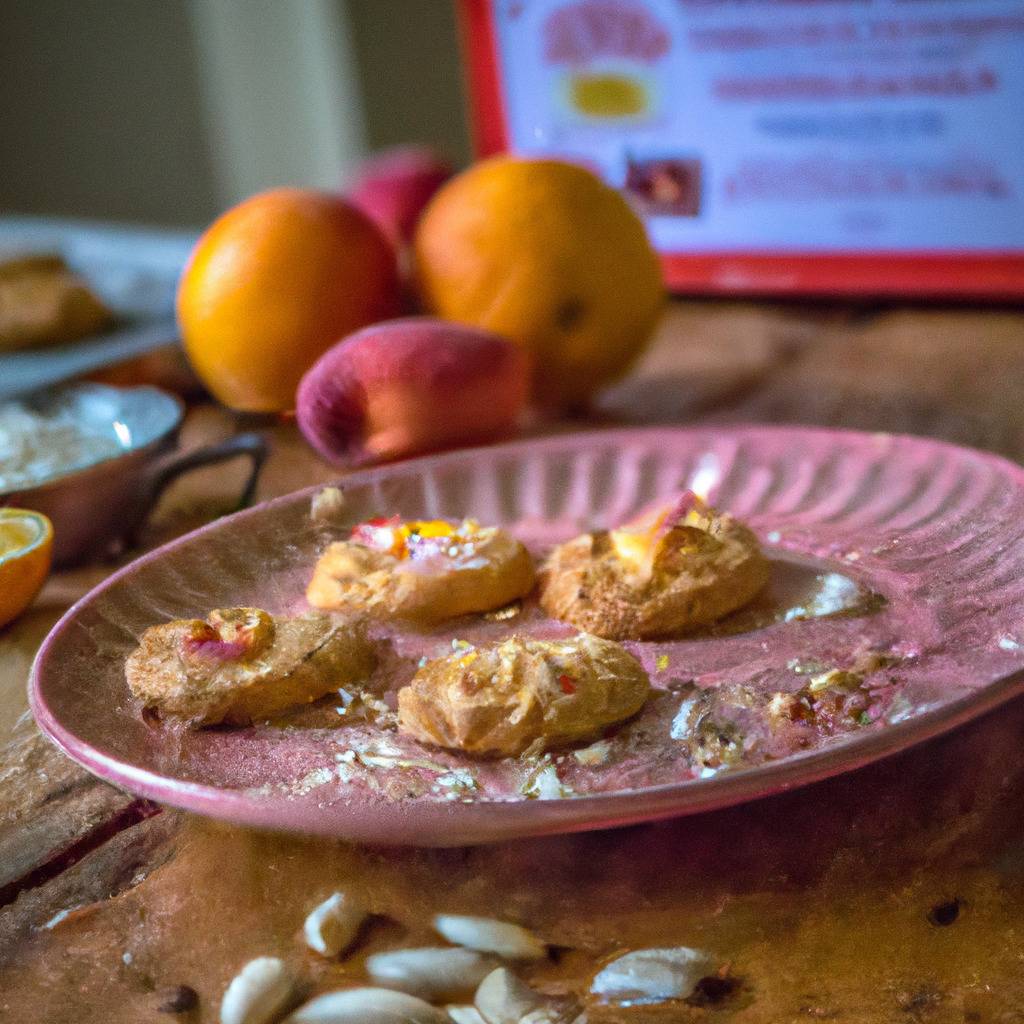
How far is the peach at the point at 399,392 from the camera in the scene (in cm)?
51

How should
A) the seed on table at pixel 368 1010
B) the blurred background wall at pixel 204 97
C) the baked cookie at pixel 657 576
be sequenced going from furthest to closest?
the blurred background wall at pixel 204 97, the baked cookie at pixel 657 576, the seed on table at pixel 368 1010

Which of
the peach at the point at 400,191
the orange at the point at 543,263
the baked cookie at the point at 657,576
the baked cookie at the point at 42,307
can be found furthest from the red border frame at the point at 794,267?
the baked cookie at the point at 657,576

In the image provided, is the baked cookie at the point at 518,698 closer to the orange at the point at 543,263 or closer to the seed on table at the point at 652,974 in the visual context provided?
the seed on table at the point at 652,974

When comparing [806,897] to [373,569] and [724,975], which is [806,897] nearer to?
[724,975]

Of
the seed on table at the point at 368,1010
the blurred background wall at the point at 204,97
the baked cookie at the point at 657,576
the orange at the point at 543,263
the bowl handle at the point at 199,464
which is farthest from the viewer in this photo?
the blurred background wall at the point at 204,97

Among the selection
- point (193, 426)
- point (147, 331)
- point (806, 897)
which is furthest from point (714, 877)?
point (147, 331)

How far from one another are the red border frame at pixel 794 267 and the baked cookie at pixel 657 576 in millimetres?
402

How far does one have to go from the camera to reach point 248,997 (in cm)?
27

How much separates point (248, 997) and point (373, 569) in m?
0.15

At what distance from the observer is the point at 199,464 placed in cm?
50

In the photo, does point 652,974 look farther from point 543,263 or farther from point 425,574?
point 543,263

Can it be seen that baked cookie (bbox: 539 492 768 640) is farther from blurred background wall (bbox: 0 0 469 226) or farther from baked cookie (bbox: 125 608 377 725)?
blurred background wall (bbox: 0 0 469 226)

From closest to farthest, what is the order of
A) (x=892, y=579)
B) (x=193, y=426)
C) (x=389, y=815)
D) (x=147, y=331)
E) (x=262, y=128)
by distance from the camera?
(x=389, y=815), (x=892, y=579), (x=193, y=426), (x=147, y=331), (x=262, y=128)

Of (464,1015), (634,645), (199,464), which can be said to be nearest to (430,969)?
(464,1015)
